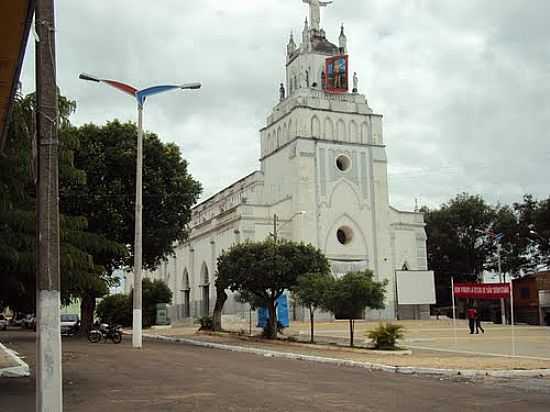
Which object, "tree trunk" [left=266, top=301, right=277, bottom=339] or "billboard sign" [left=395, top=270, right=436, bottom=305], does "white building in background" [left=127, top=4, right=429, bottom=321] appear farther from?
"tree trunk" [left=266, top=301, right=277, bottom=339]

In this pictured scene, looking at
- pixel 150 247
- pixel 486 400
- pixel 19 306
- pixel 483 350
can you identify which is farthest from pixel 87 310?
pixel 486 400

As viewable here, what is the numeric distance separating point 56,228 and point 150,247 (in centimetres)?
2737

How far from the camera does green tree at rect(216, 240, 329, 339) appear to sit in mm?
33188

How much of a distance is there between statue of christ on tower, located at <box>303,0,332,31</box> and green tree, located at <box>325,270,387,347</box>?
4232cm

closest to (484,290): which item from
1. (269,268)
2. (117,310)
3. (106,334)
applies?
(269,268)

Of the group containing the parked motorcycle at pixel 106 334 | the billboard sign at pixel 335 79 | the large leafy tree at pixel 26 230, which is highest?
the billboard sign at pixel 335 79

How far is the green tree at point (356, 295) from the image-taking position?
27.7 meters

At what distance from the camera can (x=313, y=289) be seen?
97.9ft

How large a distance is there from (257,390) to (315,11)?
58068 millimetres

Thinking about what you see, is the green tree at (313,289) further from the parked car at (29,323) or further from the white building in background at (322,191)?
the parked car at (29,323)

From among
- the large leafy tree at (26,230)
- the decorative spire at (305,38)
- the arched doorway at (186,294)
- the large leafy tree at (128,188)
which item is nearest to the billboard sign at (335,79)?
the decorative spire at (305,38)

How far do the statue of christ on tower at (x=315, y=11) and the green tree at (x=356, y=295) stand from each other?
139 feet

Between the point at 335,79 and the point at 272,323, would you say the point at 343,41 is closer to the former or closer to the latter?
the point at 335,79

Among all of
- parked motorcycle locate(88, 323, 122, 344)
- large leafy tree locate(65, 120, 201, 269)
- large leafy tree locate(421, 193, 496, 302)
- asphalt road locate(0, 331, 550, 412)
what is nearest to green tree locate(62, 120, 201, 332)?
large leafy tree locate(65, 120, 201, 269)
